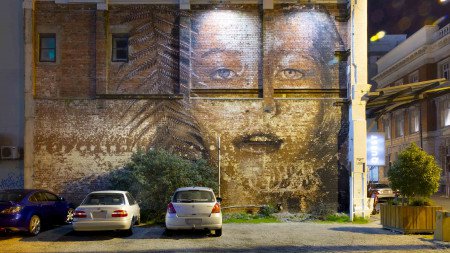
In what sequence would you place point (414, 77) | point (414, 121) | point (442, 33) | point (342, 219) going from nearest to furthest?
point (342, 219) → point (442, 33) → point (414, 77) → point (414, 121)

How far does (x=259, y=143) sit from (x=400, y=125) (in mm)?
37489

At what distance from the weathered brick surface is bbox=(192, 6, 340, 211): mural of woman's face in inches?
1.5

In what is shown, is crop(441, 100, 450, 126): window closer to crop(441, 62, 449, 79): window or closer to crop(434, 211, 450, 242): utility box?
crop(441, 62, 449, 79): window

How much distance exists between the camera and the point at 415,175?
16469 millimetres

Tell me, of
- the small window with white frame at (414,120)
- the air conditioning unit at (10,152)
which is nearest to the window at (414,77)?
the small window with white frame at (414,120)

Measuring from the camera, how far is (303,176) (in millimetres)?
20859

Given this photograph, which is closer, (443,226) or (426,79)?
(443,226)

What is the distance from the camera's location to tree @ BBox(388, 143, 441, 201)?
16.4 m

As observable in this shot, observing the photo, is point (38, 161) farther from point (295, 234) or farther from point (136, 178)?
point (295, 234)

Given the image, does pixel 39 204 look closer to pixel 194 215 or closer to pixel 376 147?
pixel 194 215

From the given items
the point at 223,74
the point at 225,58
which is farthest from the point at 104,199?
the point at 225,58

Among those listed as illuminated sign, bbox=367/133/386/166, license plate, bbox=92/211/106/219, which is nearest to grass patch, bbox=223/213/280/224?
license plate, bbox=92/211/106/219

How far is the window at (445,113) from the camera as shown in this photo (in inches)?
1700

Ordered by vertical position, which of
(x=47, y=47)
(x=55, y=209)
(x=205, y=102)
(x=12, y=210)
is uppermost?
(x=47, y=47)
